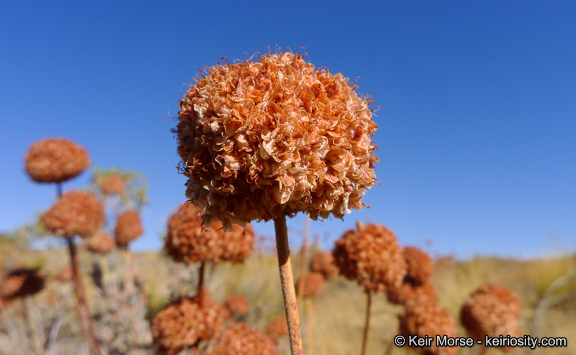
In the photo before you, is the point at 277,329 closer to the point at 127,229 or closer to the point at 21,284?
the point at 127,229

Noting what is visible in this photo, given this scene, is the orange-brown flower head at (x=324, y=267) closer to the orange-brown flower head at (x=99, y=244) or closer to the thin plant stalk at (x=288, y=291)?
the orange-brown flower head at (x=99, y=244)

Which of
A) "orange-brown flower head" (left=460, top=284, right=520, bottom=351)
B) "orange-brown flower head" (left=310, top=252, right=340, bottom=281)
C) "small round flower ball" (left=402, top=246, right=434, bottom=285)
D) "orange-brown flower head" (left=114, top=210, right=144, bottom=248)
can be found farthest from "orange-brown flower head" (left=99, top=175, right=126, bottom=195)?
"orange-brown flower head" (left=460, top=284, right=520, bottom=351)

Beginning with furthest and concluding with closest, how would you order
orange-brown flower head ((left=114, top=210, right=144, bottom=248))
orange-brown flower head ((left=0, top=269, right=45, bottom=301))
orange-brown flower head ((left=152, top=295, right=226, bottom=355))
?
1. orange-brown flower head ((left=114, top=210, right=144, bottom=248))
2. orange-brown flower head ((left=0, top=269, right=45, bottom=301))
3. orange-brown flower head ((left=152, top=295, right=226, bottom=355))

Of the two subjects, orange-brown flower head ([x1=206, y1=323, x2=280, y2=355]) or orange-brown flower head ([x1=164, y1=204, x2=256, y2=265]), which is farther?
orange-brown flower head ([x1=164, y1=204, x2=256, y2=265])

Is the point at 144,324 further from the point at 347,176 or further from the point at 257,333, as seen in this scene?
the point at 347,176

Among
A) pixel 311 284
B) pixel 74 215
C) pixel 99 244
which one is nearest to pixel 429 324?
pixel 311 284

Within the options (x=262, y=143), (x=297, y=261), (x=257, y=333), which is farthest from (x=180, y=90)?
(x=297, y=261)

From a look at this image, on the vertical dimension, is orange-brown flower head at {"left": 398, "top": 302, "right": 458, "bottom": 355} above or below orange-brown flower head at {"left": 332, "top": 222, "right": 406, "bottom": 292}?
below

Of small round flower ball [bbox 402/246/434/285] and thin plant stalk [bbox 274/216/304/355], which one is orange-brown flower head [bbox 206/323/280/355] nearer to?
thin plant stalk [bbox 274/216/304/355]
